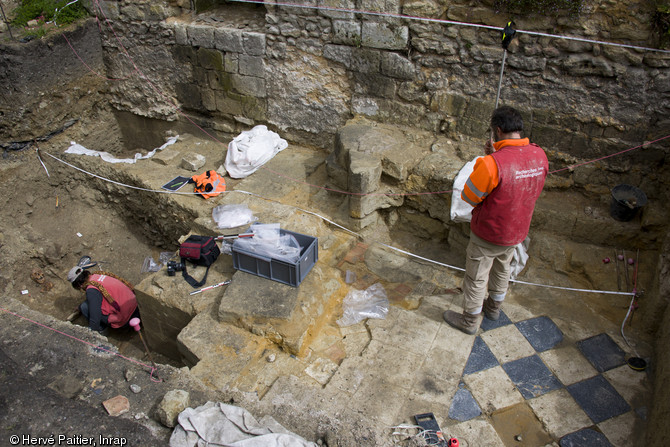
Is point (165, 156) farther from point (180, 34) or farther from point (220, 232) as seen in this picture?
point (220, 232)

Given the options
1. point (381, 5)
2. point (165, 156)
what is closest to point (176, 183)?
point (165, 156)

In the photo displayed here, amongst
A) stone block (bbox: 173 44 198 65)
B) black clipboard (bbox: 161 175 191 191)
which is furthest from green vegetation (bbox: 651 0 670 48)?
stone block (bbox: 173 44 198 65)

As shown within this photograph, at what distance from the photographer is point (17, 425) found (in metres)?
2.73

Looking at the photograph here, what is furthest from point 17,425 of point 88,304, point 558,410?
point 558,410

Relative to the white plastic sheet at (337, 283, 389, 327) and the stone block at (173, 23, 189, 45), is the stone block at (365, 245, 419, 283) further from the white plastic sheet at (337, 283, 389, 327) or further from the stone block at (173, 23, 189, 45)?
the stone block at (173, 23, 189, 45)

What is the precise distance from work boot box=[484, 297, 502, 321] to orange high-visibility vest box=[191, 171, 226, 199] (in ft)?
10.8

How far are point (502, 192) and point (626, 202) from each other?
7.06ft

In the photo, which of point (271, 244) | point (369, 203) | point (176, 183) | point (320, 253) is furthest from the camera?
point (176, 183)

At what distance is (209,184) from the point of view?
5672 mm

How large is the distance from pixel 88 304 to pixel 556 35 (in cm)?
570

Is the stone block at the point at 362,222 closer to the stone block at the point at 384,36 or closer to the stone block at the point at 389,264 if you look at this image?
the stone block at the point at 389,264

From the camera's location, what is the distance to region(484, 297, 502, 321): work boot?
4.15 metres

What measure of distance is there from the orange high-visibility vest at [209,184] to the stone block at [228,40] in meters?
1.86

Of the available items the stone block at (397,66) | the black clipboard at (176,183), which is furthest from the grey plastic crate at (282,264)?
the stone block at (397,66)
